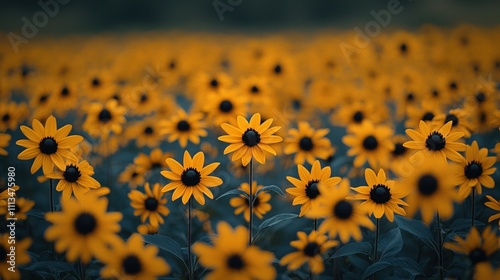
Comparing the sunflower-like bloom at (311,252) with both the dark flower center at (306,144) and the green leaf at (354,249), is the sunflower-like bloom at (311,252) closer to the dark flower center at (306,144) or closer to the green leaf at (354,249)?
the green leaf at (354,249)

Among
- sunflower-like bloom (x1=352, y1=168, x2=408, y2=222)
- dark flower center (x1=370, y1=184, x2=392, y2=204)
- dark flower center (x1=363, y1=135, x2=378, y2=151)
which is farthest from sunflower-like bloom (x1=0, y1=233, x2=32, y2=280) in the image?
dark flower center (x1=363, y1=135, x2=378, y2=151)

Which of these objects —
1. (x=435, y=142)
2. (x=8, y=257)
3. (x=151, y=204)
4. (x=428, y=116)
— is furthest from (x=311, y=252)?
(x=428, y=116)

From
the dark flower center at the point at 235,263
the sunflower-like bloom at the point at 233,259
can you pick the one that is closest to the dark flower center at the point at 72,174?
the sunflower-like bloom at the point at 233,259

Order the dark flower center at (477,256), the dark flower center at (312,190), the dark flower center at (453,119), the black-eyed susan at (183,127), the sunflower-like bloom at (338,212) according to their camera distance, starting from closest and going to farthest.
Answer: the dark flower center at (477,256) < the sunflower-like bloom at (338,212) < the dark flower center at (312,190) < the dark flower center at (453,119) < the black-eyed susan at (183,127)

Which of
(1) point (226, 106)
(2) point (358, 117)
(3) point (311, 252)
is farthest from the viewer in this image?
(2) point (358, 117)

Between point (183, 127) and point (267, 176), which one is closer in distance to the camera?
point (183, 127)

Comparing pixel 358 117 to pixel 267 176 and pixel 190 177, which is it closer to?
pixel 267 176
